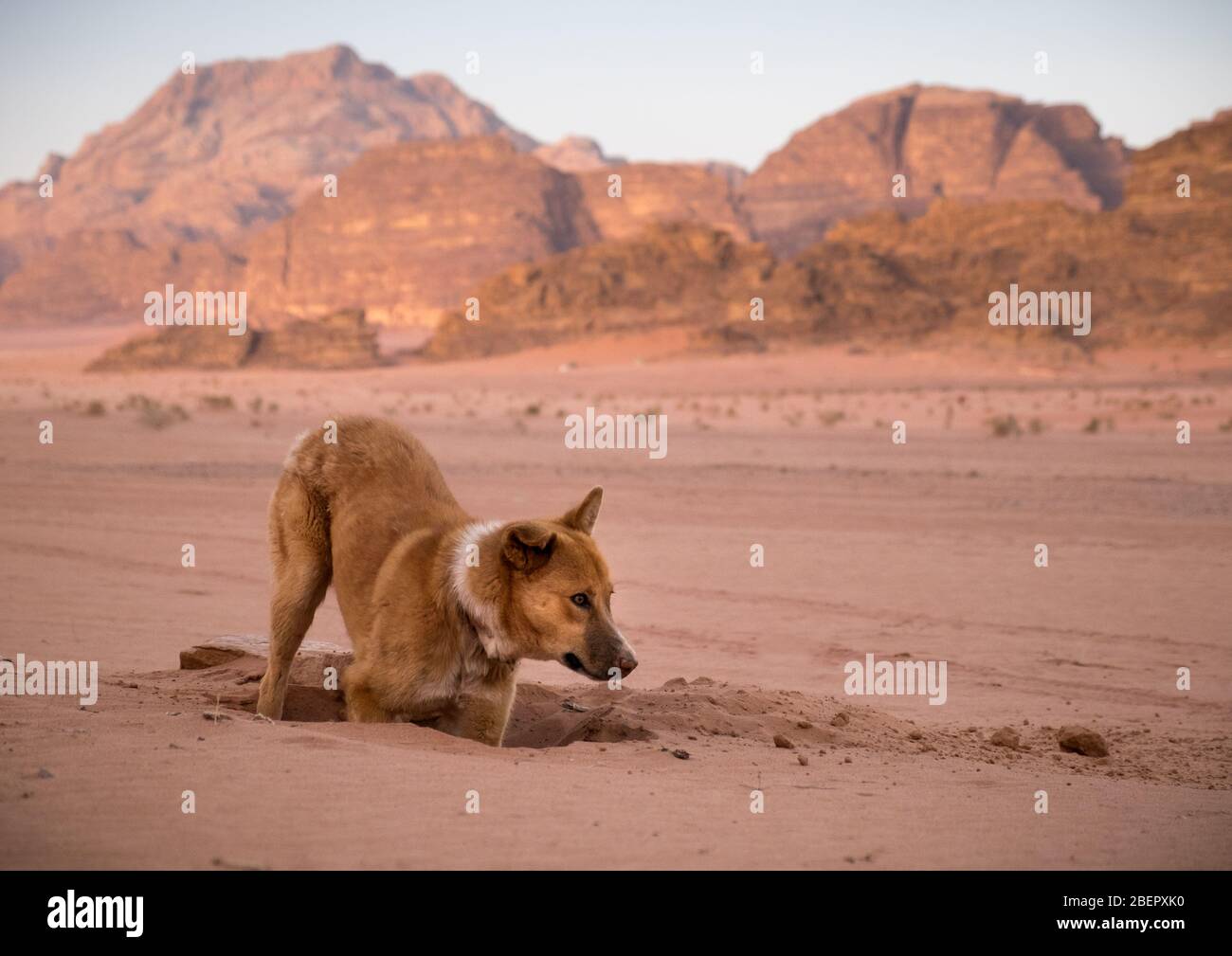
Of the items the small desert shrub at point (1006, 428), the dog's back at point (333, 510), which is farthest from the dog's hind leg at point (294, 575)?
the small desert shrub at point (1006, 428)

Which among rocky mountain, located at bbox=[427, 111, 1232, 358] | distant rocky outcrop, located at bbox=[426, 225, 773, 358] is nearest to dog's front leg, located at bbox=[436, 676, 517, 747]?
rocky mountain, located at bbox=[427, 111, 1232, 358]

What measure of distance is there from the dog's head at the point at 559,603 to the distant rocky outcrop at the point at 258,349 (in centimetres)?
10514

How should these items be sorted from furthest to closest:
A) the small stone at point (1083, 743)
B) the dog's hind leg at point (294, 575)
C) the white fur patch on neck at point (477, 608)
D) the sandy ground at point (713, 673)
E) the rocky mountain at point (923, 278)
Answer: the rocky mountain at point (923, 278) < the small stone at point (1083, 743) < the dog's hind leg at point (294, 575) < the white fur patch on neck at point (477, 608) < the sandy ground at point (713, 673)

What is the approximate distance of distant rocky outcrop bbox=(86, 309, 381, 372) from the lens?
111750 mm

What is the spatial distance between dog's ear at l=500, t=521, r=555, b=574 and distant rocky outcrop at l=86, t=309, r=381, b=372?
105177 millimetres

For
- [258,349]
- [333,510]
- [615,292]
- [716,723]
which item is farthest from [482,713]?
[615,292]

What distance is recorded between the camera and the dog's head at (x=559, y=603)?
20.9 ft

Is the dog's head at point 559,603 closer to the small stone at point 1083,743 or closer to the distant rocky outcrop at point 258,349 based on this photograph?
the small stone at point 1083,743

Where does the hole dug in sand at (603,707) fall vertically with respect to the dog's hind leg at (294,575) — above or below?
below

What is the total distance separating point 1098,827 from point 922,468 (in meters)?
23.7

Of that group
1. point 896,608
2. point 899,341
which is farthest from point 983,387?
point 896,608

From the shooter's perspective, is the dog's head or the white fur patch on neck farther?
the white fur patch on neck

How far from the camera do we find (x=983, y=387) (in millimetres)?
66688

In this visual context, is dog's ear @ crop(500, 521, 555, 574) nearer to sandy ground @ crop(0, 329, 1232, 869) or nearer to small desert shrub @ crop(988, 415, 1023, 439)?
sandy ground @ crop(0, 329, 1232, 869)
